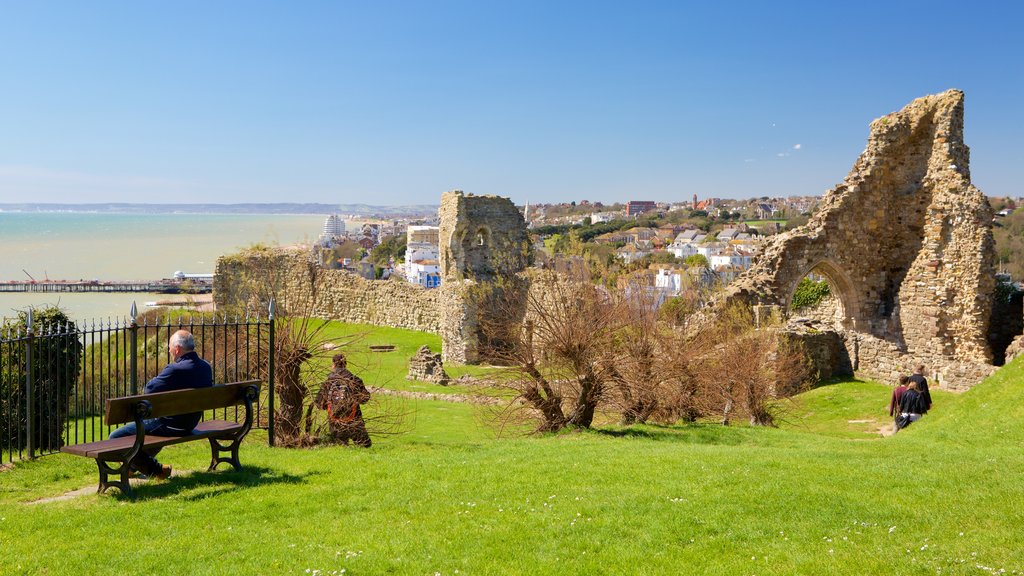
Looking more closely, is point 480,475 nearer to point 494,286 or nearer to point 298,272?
point 494,286

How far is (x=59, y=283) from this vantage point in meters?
64.8

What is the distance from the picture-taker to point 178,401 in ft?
23.5

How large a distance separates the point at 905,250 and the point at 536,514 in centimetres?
2054

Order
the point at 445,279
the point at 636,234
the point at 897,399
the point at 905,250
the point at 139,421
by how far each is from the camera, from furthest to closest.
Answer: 1. the point at 636,234
2. the point at 445,279
3. the point at 905,250
4. the point at 897,399
5. the point at 139,421

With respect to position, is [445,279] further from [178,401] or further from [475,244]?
[178,401]

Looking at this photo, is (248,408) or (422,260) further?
(422,260)

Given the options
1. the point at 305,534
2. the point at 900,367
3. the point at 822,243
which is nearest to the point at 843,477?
the point at 305,534

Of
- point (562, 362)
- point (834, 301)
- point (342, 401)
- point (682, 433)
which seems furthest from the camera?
point (834, 301)

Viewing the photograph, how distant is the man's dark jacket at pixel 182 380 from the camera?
743cm

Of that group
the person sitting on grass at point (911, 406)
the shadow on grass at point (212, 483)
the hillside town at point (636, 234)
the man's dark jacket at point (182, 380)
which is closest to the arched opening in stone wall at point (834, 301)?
the hillside town at point (636, 234)

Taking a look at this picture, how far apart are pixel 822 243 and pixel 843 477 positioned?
1673 centimetres

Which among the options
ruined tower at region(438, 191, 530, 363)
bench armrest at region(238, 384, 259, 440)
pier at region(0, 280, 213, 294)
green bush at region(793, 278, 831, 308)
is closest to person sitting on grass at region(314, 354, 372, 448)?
bench armrest at region(238, 384, 259, 440)

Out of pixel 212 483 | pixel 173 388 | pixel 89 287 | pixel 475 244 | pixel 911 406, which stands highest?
pixel 475 244

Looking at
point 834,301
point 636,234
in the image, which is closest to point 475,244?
point 834,301
